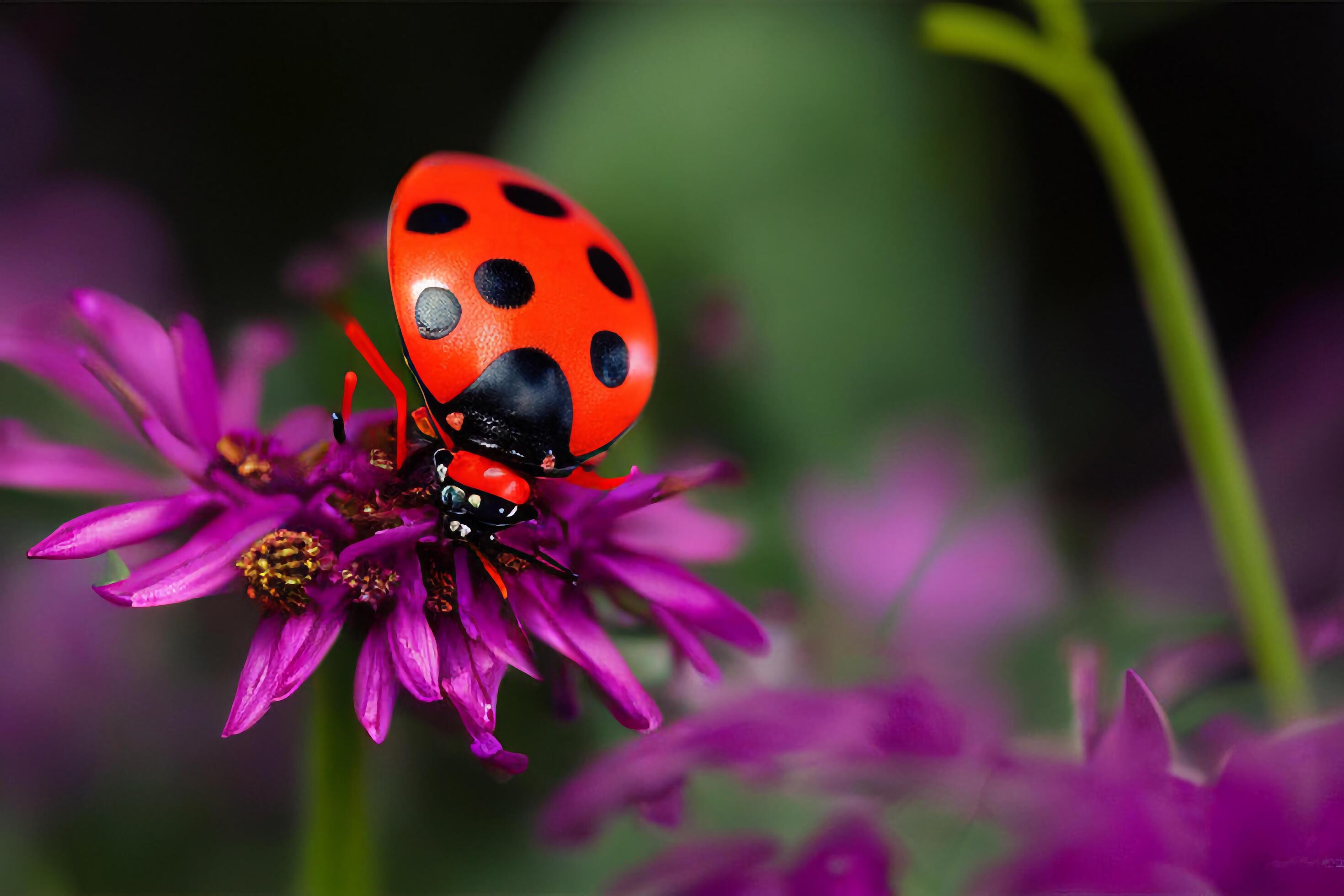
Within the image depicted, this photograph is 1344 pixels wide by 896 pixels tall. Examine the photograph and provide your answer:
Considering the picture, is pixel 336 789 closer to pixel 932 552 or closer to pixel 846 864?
pixel 846 864

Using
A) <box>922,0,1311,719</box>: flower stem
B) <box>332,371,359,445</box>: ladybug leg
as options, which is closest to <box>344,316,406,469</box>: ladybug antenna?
<box>332,371,359,445</box>: ladybug leg

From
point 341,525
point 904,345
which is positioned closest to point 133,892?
point 341,525

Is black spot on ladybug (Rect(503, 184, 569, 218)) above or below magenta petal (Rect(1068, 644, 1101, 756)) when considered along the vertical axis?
above

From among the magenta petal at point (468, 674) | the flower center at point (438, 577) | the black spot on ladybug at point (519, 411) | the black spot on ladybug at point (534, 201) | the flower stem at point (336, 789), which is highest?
the black spot on ladybug at point (534, 201)

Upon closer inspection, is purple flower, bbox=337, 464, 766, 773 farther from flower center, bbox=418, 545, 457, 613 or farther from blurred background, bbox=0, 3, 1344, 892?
blurred background, bbox=0, 3, 1344, 892

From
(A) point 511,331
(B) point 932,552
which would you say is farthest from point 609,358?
(B) point 932,552

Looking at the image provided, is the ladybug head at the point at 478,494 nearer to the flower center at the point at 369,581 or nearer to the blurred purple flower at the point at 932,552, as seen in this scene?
the flower center at the point at 369,581

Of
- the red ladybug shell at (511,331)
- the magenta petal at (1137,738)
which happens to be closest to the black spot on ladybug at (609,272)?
the red ladybug shell at (511,331)
